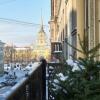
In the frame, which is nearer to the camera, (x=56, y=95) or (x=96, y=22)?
(x=56, y=95)

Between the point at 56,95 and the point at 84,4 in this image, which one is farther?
the point at 84,4

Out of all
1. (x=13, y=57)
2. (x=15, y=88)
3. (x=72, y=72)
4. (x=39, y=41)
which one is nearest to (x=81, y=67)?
(x=72, y=72)

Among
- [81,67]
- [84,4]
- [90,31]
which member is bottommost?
[81,67]

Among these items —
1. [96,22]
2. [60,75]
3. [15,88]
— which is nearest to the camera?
[15,88]

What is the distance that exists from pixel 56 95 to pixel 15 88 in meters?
3.45

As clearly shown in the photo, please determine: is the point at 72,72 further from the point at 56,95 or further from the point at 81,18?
the point at 81,18

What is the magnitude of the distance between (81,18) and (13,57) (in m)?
102

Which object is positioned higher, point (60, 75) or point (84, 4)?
point (84, 4)

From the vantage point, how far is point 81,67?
6.23 meters

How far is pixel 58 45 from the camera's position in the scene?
4081 centimetres

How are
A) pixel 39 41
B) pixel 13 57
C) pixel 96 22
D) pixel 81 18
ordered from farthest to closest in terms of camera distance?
pixel 39 41
pixel 13 57
pixel 81 18
pixel 96 22

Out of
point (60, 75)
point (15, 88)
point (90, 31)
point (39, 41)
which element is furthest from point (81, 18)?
point (39, 41)

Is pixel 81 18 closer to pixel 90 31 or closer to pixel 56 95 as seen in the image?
pixel 90 31

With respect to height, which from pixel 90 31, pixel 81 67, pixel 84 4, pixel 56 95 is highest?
pixel 84 4
